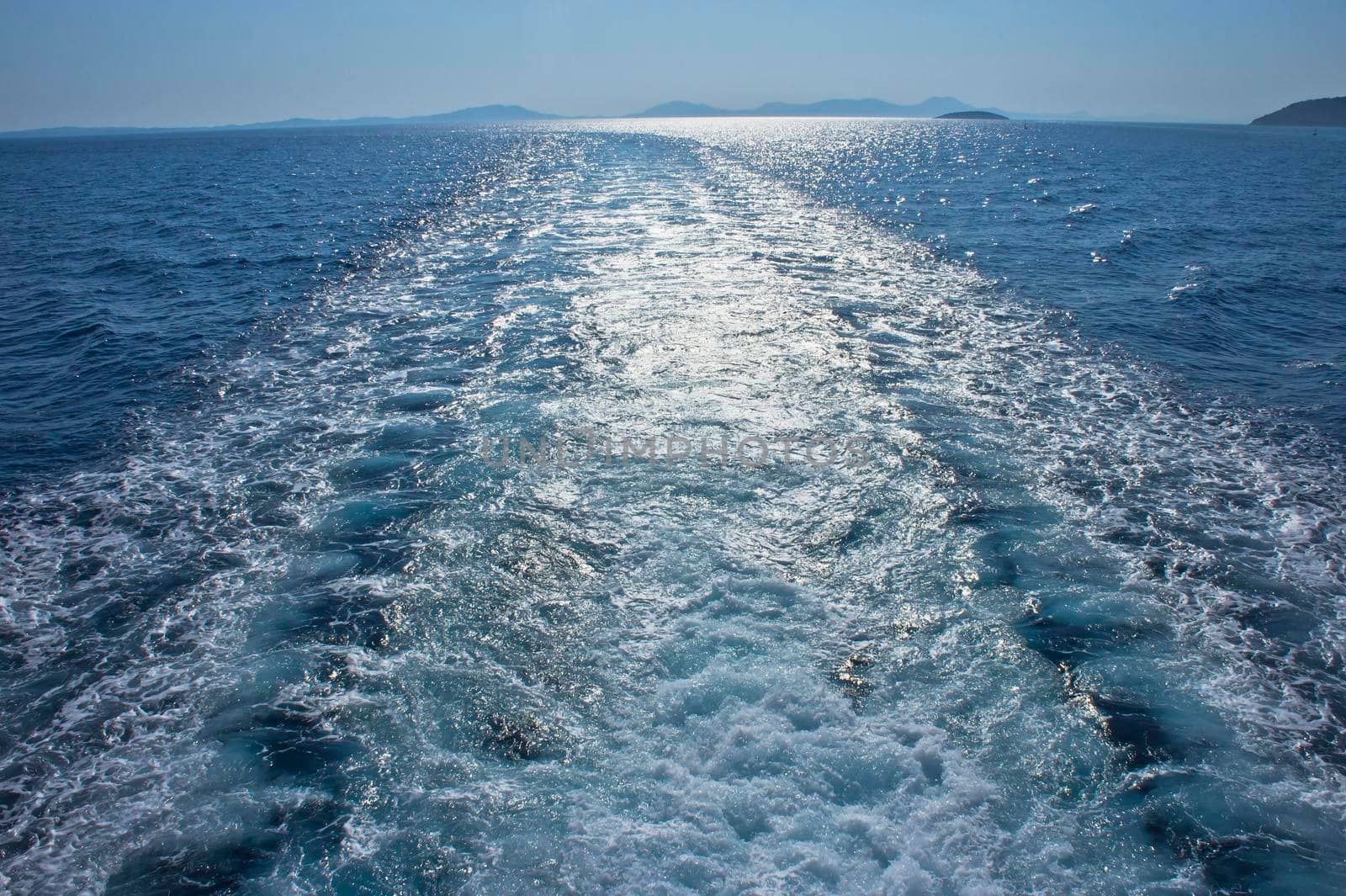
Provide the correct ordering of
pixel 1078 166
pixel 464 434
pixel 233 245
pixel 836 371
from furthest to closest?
1. pixel 1078 166
2. pixel 233 245
3. pixel 836 371
4. pixel 464 434

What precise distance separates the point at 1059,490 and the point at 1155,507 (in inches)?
43.5

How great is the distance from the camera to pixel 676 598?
7023 millimetres

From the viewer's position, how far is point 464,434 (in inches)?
414

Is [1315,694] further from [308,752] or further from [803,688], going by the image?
[308,752]

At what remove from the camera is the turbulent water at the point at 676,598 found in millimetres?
4812

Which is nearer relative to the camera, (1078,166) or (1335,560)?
(1335,560)

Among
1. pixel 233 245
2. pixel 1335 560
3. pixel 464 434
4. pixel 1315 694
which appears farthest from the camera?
pixel 233 245

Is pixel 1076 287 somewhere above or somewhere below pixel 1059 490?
above

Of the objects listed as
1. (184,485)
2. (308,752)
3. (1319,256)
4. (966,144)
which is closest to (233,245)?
(184,485)

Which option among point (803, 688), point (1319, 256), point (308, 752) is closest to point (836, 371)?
point (803, 688)

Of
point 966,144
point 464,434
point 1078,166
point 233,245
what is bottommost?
point 464,434

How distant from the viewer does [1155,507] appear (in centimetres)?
855

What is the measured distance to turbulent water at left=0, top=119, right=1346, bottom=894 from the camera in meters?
4.81

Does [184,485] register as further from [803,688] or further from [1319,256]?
[1319,256]
